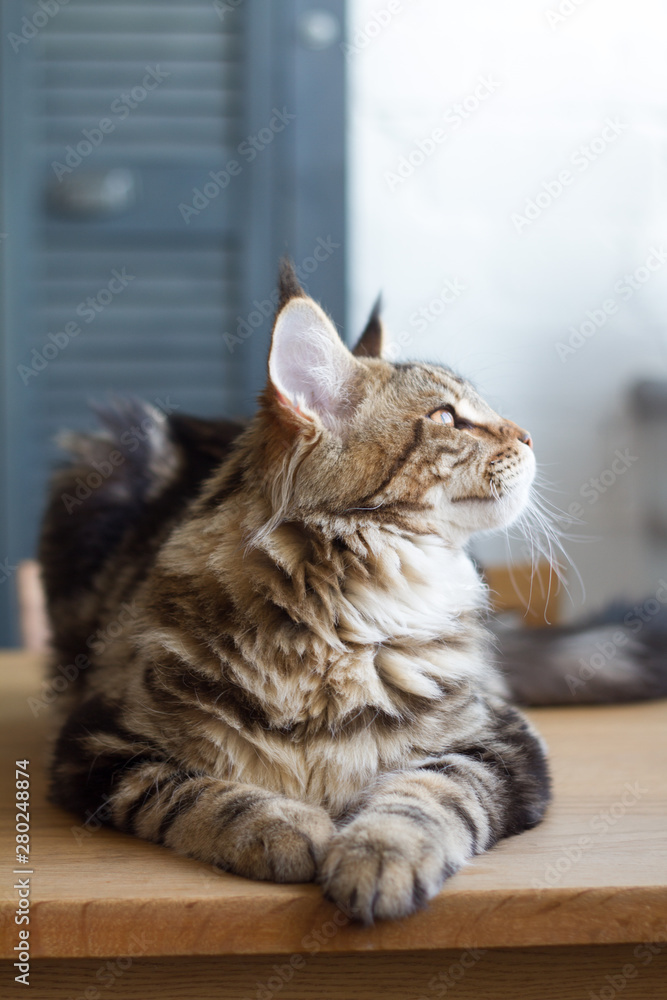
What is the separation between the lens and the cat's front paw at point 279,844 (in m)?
0.71

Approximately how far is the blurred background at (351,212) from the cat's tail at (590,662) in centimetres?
108

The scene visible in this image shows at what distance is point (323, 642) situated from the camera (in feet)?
2.95

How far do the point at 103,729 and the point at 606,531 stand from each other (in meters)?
2.36

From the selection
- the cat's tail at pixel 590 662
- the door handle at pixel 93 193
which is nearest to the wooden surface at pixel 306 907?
the cat's tail at pixel 590 662

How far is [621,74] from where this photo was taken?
2842 mm

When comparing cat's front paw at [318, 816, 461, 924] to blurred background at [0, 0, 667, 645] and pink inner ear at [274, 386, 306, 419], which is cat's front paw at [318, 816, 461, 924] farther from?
blurred background at [0, 0, 667, 645]

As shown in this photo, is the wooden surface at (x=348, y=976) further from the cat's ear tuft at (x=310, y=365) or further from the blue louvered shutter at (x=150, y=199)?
the blue louvered shutter at (x=150, y=199)

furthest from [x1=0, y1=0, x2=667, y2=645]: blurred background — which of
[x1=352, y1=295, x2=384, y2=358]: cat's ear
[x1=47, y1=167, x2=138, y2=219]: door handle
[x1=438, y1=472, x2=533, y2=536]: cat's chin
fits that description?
[x1=438, y1=472, x2=533, y2=536]: cat's chin

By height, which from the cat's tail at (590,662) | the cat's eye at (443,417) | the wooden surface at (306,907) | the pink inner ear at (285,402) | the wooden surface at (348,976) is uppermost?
the pink inner ear at (285,402)

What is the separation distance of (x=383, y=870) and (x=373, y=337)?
0.76 metres

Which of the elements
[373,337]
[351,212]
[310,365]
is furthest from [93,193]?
[310,365]

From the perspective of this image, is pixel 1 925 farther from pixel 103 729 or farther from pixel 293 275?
pixel 293 275

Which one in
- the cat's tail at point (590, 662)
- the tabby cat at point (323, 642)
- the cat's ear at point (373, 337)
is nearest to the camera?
the tabby cat at point (323, 642)

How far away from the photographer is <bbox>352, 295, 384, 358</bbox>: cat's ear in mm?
1227
